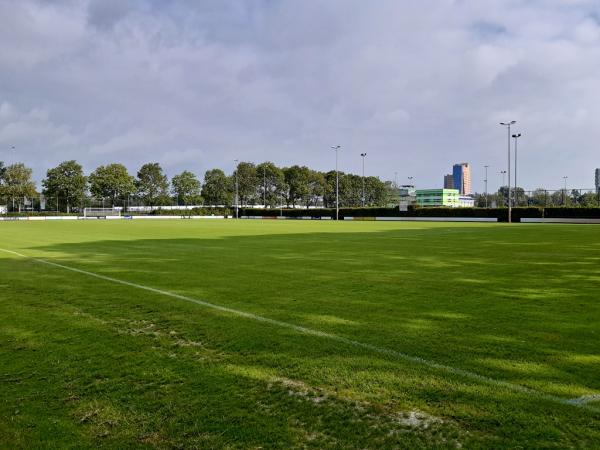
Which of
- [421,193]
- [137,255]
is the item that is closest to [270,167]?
[421,193]

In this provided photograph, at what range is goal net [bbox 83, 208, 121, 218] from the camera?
3720 inches

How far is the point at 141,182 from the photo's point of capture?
378 feet

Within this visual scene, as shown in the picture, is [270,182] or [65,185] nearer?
[65,185]

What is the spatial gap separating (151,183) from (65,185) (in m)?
21.4

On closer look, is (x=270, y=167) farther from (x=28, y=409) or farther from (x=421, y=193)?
(x=28, y=409)

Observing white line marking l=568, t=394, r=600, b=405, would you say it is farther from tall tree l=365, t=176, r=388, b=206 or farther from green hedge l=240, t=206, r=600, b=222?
tall tree l=365, t=176, r=388, b=206

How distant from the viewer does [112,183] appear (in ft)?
341

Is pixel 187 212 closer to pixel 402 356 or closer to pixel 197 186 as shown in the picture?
pixel 197 186

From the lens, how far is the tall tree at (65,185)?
98375 millimetres

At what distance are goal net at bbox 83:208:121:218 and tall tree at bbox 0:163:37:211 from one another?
10.2 metres

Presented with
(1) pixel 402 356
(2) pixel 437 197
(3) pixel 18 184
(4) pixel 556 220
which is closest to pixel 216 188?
(3) pixel 18 184

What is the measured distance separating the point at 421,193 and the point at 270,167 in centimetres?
8589

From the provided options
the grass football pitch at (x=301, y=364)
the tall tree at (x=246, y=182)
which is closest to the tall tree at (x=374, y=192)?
the tall tree at (x=246, y=182)

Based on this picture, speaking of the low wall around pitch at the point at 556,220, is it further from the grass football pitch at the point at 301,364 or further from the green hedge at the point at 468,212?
the grass football pitch at the point at 301,364
